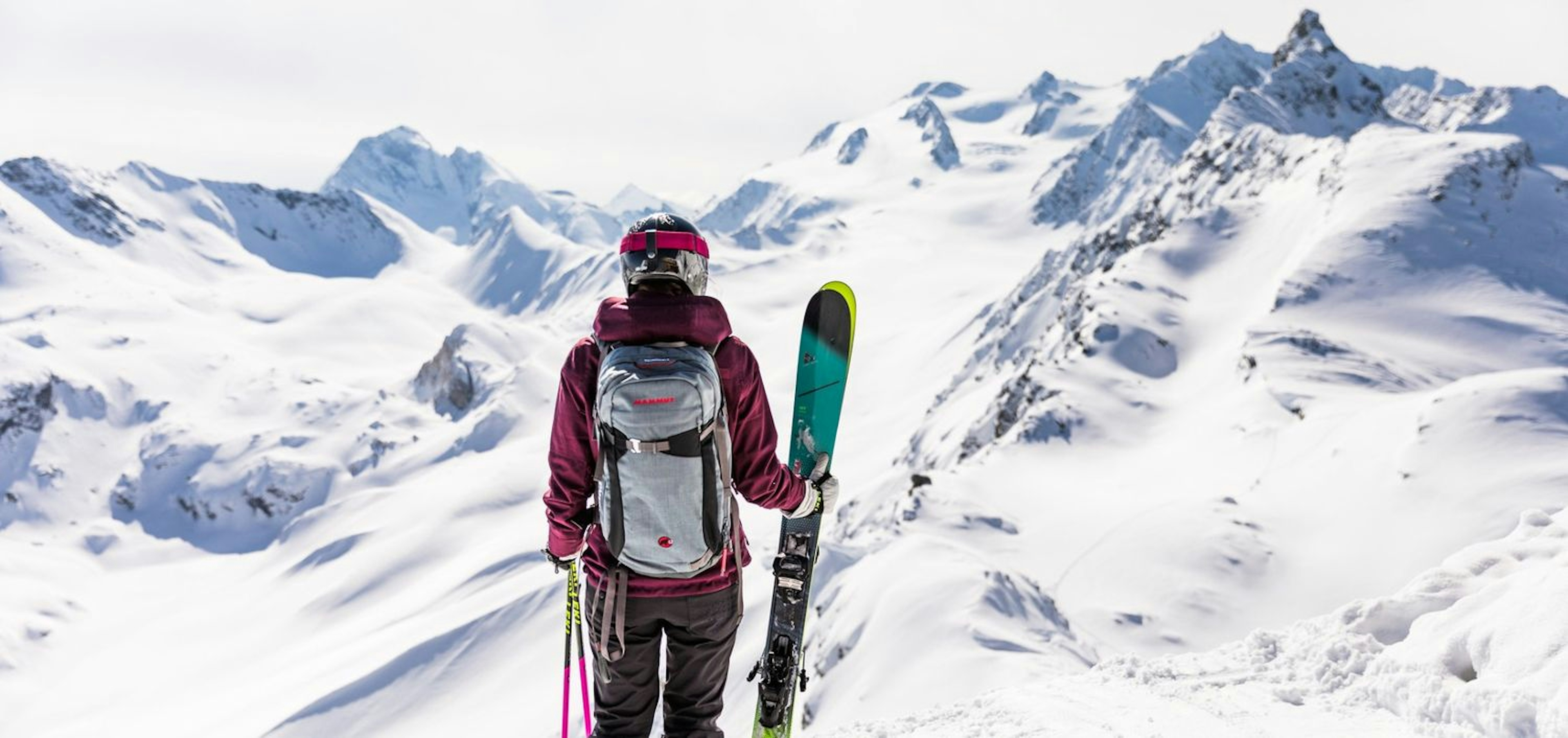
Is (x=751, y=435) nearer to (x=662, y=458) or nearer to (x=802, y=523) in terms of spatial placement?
(x=662, y=458)

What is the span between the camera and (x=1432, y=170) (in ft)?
169

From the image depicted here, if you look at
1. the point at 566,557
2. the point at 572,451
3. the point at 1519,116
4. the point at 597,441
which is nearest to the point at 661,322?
the point at 597,441

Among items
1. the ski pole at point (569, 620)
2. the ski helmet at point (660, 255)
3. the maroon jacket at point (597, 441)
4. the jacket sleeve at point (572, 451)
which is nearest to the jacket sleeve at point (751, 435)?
the maroon jacket at point (597, 441)

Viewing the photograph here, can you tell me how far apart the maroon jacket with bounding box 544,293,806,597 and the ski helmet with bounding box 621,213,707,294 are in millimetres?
101

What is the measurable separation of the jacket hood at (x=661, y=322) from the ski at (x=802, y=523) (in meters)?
1.75

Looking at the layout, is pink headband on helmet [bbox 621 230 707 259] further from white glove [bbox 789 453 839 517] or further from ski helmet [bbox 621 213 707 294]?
white glove [bbox 789 453 839 517]

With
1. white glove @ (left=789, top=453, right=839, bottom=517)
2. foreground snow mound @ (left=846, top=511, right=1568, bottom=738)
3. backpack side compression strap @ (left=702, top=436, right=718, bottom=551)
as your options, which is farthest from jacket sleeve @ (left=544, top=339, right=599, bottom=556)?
foreground snow mound @ (left=846, top=511, right=1568, bottom=738)

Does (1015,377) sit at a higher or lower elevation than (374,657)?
higher

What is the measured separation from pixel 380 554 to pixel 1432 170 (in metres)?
87.6

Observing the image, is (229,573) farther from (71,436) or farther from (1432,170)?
(1432,170)

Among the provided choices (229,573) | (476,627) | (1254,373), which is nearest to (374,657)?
(476,627)

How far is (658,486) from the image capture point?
169 inches

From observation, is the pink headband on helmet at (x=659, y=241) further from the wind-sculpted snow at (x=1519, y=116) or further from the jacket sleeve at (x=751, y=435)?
the wind-sculpted snow at (x=1519, y=116)

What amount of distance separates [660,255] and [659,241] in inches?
2.9
